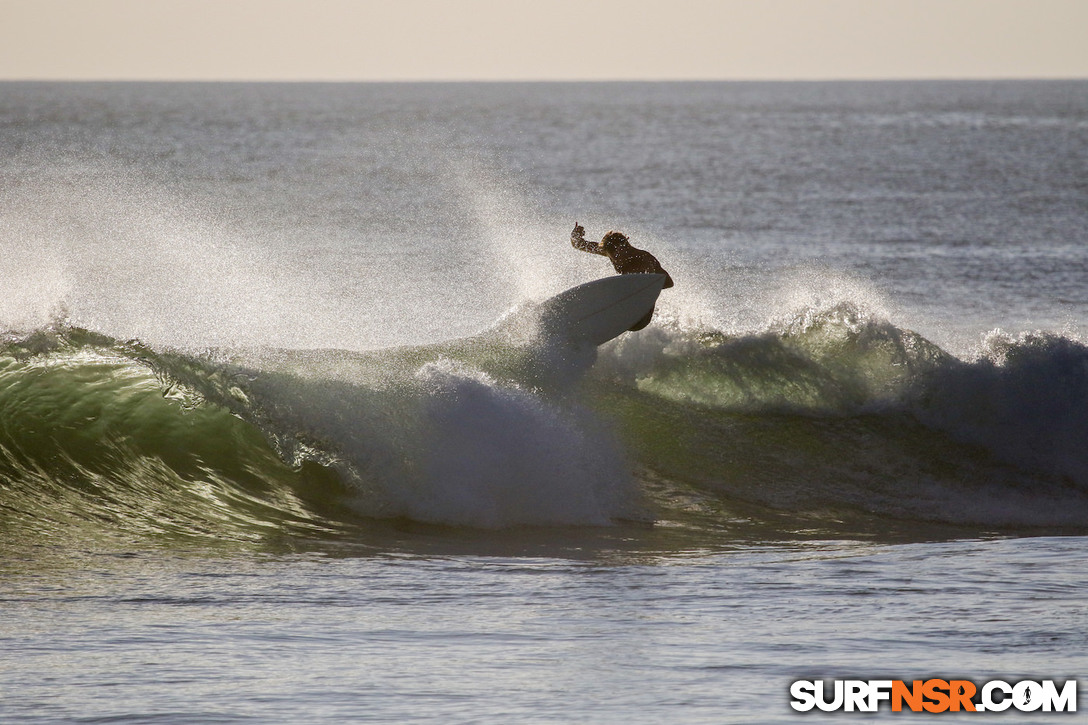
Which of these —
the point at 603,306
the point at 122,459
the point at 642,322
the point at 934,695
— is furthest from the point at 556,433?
the point at 934,695

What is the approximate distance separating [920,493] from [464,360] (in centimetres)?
389

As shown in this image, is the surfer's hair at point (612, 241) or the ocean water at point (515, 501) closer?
the ocean water at point (515, 501)

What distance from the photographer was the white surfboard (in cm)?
1133

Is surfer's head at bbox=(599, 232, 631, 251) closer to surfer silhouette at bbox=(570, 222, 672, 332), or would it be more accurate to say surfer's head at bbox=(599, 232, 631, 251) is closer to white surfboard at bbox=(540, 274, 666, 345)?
surfer silhouette at bbox=(570, 222, 672, 332)

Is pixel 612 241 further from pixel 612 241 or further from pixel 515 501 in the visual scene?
pixel 515 501

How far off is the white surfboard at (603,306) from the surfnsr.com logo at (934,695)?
17.7 feet

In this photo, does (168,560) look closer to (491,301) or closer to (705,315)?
A: (705,315)

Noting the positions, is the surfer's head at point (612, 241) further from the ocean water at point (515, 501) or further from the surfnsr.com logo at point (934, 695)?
the surfnsr.com logo at point (934, 695)

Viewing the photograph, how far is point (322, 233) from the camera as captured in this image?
31078 millimetres

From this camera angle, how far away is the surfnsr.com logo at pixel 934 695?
6070 millimetres

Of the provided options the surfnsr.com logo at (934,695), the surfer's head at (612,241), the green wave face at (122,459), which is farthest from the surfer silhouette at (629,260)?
the surfnsr.com logo at (934,695)

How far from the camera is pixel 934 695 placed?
6.20 metres

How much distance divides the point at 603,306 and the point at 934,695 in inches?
223

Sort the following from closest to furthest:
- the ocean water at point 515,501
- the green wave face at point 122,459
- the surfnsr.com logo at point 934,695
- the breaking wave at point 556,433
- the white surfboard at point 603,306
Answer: the surfnsr.com logo at point 934,695, the ocean water at point 515,501, the green wave face at point 122,459, the breaking wave at point 556,433, the white surfboard at point 603,306
